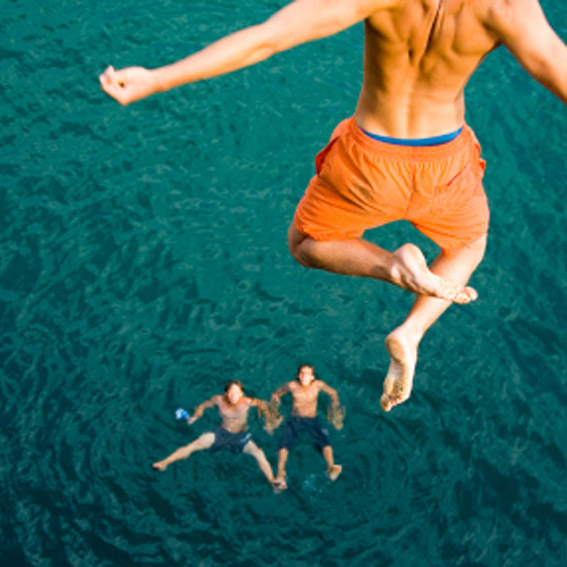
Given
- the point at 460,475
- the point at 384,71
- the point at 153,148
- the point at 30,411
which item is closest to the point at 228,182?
the point at 153,148

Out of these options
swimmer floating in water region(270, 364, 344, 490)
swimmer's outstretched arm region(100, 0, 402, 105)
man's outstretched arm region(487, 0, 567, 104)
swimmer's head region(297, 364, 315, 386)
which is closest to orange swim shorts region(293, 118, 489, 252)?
man's outstretched arm region(487, 0, 567, 104)

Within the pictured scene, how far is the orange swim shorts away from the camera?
3498 mm

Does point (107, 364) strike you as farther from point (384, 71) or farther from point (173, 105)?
point (384, 71)

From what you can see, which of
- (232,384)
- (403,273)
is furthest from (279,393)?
(403,273)

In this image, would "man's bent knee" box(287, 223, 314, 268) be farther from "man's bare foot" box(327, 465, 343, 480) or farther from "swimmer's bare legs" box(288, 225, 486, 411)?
"man's bare foot" box(327, 465, 343, 480)

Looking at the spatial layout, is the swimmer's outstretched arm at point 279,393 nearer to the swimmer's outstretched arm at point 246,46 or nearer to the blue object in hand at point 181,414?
the blue object in hand at point 181,414

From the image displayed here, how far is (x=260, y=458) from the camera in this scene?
7160mm

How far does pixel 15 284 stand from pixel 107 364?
125 cm

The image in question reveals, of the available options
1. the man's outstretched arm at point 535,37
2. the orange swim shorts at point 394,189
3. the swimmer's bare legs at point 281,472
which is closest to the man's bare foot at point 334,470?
the swimmer's bare legs at point 281,472

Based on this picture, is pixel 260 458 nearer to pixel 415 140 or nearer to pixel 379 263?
pixel 379 263

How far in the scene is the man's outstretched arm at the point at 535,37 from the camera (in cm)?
285

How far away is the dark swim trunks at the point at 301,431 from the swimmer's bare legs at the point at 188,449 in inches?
23.6

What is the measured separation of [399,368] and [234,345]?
13.1ft

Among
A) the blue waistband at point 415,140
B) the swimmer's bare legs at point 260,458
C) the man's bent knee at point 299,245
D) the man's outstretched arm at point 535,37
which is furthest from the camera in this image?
the swimmer's bare legs at point 260,458
